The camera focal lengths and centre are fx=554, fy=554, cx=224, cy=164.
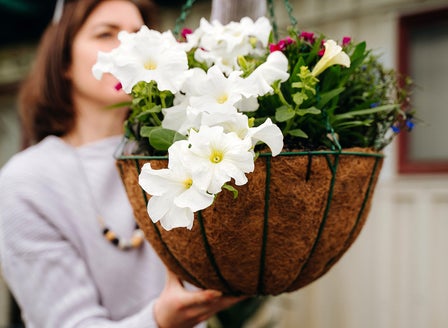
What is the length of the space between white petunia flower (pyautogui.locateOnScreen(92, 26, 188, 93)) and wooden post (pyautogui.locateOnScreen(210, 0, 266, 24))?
19.1 inches

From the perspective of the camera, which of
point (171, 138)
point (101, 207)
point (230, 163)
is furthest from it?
point (101, 207)

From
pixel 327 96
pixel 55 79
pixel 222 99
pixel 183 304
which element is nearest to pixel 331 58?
pixel 327 96

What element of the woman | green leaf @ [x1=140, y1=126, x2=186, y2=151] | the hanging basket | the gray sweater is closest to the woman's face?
the woman

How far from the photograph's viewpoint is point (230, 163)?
2.05 ft

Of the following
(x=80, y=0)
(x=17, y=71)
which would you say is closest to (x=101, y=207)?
(x=80, y=0)

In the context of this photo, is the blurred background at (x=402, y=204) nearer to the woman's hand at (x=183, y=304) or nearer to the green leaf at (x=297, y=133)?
the woman's hand at (x=183, y=304)

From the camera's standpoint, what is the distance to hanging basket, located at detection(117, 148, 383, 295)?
0.74m

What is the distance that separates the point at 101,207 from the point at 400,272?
196cm

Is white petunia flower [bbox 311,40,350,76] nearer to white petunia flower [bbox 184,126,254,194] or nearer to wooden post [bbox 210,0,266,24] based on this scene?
white petunia flower [bbox 184,126,254,194]

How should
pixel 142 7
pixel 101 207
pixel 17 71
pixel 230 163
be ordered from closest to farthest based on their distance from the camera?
pixel 230 163 < pixel 101 207 < pixel 142 7 < pixel 17 71

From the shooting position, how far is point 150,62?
78cm

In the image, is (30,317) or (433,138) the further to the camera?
(433,138)

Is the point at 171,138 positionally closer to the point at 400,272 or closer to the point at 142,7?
the point at 142,7

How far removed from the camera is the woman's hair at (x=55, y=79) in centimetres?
146
